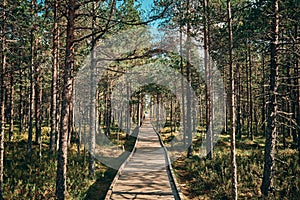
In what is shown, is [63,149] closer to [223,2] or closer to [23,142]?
[223,2]

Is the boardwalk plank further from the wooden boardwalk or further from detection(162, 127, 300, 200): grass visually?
detection(162, 127, 300, 200): grass

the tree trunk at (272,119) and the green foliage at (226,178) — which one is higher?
the tree trunk at (272,119)

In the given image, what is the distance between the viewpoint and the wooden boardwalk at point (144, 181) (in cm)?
1036

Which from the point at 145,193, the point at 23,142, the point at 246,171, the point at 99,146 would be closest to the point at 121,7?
the point at 145,193

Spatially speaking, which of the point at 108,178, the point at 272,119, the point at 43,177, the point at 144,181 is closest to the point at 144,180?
the point at 144,181

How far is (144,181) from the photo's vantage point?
1233 centimetres

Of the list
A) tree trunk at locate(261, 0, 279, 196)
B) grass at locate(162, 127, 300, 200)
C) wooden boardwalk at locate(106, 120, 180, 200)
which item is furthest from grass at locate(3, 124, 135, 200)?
tree trunk at locate(261, 0, 279, 196)

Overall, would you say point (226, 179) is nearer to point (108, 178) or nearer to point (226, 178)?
point (226, 178)

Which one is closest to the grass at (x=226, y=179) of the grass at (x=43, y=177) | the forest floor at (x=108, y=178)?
the forest floor at (x=108, y=178)

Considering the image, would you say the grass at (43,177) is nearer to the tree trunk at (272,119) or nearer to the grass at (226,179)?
the grass at (226,179)

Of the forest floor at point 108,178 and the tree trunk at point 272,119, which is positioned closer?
the forest floor at point 108,178

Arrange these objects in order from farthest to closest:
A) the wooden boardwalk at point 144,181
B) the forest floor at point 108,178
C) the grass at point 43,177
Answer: the wooden boardwalk at point 144,181, the forest floor at point 108,178, the grass at point 43,177

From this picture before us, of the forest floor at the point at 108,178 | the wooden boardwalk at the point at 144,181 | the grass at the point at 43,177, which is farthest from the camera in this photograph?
the wooden boardwalk at the point at 144,181

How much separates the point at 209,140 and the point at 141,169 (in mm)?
4328
